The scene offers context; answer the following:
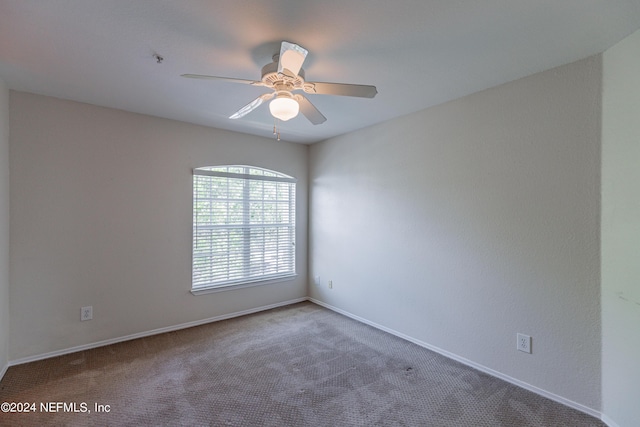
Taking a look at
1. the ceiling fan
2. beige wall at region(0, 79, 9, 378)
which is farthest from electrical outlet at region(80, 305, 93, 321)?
the ceiling fan

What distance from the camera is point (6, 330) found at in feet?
8.04

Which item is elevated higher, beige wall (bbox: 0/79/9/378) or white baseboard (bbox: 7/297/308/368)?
beige wall (bbox: 0/79/9/378)

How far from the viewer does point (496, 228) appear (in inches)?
95.3

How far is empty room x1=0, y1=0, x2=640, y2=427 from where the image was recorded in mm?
1718

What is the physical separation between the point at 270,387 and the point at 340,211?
2.28 metres

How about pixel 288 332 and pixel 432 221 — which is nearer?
pixel 432 221

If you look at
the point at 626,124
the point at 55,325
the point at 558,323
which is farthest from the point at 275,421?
the point at 626,124

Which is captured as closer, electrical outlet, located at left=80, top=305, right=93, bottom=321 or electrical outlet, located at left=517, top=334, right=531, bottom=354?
electrical outlet, located at left=517, top=334, right=531, bottom=354

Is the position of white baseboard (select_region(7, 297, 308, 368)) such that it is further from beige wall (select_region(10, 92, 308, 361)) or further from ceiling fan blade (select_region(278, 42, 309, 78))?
ceiling fan blade (select_region(278, 42, 309, 78))

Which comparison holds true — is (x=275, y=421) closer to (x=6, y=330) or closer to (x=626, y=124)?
(x=6, y=330)

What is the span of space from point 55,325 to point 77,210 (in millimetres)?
1068

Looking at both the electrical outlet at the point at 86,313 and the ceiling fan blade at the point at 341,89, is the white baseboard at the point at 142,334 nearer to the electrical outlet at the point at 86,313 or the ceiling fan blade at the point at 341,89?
the electrical outlet at the point at 86,313

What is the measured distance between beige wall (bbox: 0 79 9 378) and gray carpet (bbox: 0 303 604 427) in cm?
28

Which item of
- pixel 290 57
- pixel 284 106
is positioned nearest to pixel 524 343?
pixel 284 106
